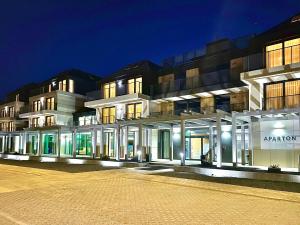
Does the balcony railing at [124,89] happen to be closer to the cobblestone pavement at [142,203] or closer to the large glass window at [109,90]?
the large glass window at [109,90]

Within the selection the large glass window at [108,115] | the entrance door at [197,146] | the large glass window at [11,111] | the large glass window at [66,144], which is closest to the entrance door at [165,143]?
the entrance door at [197,146]

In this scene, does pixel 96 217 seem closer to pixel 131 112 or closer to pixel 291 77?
pixel 291 77

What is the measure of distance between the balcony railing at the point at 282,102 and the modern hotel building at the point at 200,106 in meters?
0.06

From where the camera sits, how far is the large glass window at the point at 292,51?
18453mm

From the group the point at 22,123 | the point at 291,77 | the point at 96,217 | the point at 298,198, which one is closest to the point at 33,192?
the point at 96,217

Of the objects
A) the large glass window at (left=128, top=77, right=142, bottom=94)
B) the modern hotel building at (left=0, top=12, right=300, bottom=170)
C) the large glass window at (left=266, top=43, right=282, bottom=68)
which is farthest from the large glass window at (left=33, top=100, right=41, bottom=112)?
the large glass window at (left=266, top=43, right=282, bottom=68)

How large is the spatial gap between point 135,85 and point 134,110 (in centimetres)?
252

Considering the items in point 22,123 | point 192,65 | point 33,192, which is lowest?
point 33,192

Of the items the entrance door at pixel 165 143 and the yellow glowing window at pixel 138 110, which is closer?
the entrance door at pixel 165 143

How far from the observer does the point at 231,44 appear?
25.8 m

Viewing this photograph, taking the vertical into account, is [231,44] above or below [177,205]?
above

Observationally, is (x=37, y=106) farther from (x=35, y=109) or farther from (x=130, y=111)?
(x=130, y=111)

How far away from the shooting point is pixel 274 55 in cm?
1939

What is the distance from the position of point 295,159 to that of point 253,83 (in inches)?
217
